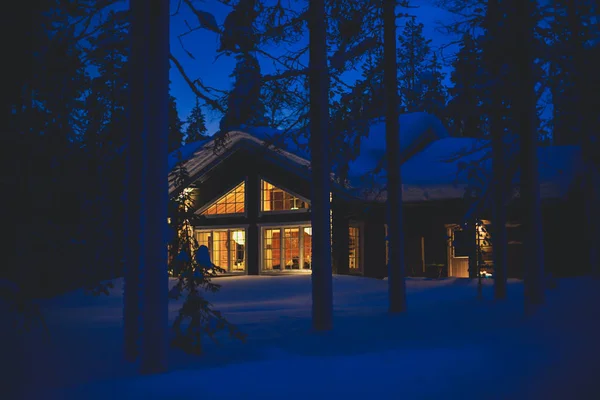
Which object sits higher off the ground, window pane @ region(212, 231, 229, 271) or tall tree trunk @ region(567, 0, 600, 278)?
tall tree trunk @ region(567, 0, 600, 278)

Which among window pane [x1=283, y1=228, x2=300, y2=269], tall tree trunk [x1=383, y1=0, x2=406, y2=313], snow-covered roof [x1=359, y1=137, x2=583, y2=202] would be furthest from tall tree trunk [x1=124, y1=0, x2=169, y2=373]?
window pane [x1=283, y1=228, x2=300, y2=269]

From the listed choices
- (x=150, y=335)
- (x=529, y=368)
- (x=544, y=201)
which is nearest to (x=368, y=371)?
(x=529, y=368)

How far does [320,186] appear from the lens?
952 cm

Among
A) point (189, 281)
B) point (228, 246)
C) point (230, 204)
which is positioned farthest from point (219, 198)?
point (189, 281)

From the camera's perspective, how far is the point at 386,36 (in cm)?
1188

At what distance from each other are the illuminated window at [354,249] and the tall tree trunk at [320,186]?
12.7 m

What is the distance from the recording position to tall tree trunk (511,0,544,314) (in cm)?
962

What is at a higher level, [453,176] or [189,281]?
[453,176]

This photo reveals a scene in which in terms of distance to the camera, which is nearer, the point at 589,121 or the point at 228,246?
the point at 589,121

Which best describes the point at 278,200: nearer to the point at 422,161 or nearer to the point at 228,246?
the point at 228,246

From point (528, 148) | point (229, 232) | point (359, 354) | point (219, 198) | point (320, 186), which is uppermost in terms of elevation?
point (219, 198)

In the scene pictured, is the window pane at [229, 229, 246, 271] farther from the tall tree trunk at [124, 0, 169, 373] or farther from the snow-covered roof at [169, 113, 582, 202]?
the tall tree trunk at [124, 0, 169, 373]

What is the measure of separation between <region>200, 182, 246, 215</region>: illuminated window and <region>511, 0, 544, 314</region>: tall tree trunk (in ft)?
50.5

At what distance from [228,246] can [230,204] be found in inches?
74.4
